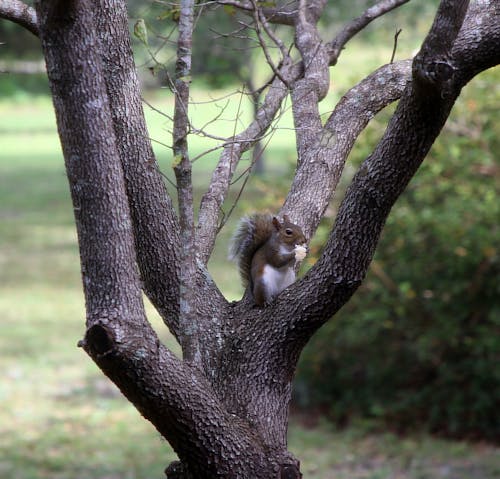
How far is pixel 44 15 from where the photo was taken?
2.12 meters

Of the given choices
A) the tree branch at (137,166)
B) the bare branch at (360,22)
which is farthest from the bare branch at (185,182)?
the bare branch at (360,22)

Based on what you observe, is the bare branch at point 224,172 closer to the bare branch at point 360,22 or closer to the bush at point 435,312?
the bare branch at point 360,22

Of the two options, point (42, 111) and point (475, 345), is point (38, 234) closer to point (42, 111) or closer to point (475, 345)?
point (475, 345)

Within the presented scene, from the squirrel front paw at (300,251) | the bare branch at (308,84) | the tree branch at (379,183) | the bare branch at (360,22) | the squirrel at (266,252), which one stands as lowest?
the tree branch at (379,183)

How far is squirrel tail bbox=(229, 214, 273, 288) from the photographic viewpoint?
3.44 metres

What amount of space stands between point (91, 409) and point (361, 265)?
5.18 metres

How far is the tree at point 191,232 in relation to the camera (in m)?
2.18

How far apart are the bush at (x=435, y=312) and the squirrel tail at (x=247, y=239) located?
8.55ft

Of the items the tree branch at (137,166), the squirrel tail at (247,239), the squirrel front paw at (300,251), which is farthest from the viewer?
the squirrel tail at (247,239)

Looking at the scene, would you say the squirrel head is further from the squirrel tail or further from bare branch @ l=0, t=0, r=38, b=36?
bare branch @ l=0, t=0, r=38, b=36

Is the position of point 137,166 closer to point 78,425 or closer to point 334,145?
point 334,145

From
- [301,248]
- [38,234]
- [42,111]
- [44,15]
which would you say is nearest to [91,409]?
[301,248]

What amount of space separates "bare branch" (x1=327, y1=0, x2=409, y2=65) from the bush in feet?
8.45

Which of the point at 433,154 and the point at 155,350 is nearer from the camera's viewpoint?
the point at 155,350
